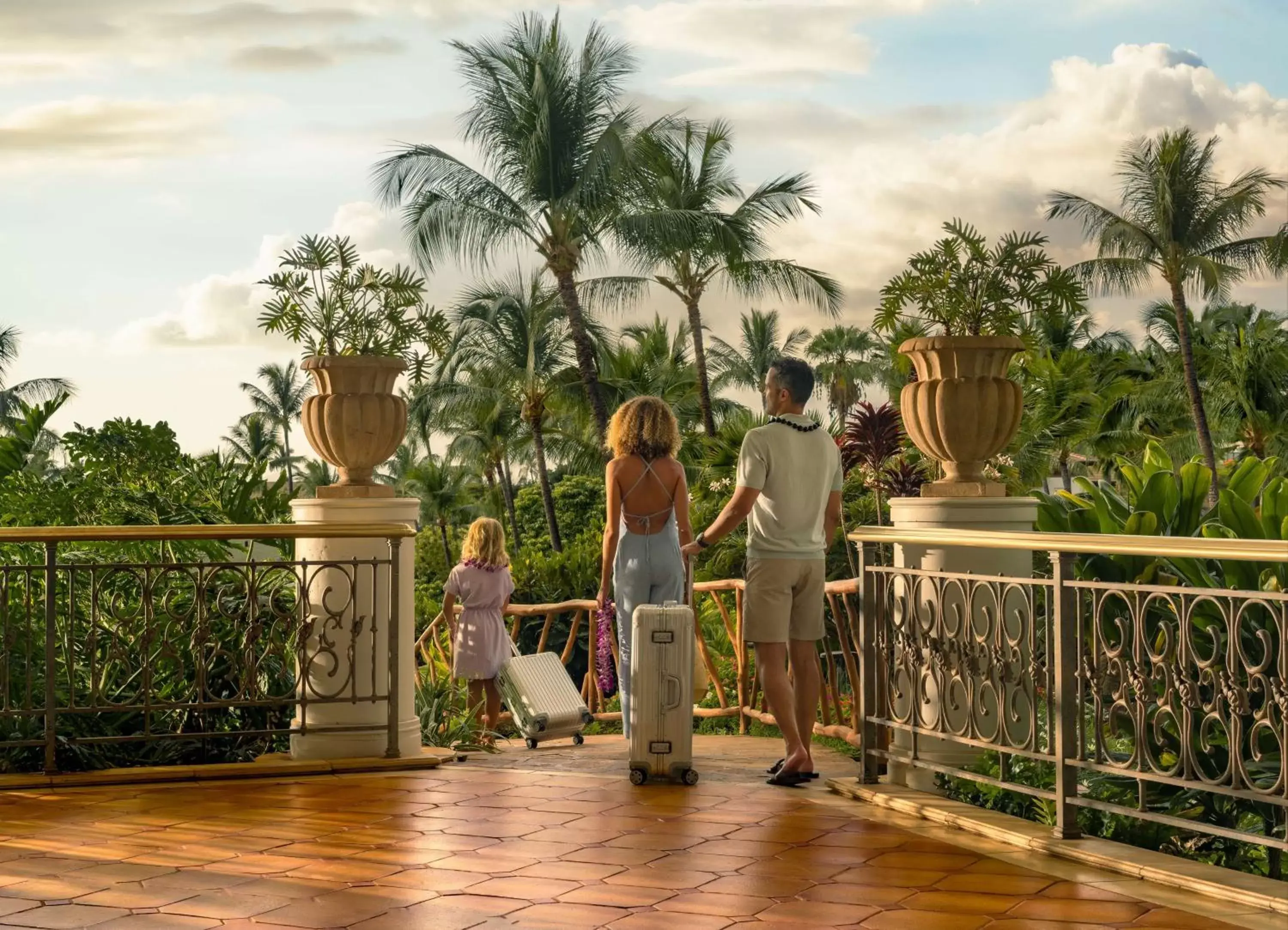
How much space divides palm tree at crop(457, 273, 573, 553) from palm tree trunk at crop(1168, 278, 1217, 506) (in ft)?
51.4

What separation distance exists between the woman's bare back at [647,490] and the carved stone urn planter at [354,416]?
1058 mm

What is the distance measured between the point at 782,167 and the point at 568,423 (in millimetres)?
10470

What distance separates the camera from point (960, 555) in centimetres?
545

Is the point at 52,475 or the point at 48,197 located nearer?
the point at 52,475

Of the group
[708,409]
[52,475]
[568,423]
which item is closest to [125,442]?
[52,475]

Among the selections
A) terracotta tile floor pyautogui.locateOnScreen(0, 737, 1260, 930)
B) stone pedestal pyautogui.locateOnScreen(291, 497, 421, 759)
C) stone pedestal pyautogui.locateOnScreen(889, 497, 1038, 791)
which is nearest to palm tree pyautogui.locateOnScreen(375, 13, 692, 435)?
stone pedestal pyautogui.locateOnScreen(291, 497, 421, 759)

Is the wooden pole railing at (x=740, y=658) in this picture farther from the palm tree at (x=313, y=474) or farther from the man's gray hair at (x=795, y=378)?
the palm tree at (x=313, y=474)

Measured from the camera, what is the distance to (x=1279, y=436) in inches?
1479

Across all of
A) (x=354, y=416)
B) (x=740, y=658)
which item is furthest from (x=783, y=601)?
(x=740, y=658)

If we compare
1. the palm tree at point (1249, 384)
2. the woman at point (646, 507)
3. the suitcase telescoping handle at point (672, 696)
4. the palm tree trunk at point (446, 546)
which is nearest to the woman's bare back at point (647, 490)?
the woman at point (646, 507)

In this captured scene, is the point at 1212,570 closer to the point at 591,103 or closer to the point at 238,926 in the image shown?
the point at 238,926

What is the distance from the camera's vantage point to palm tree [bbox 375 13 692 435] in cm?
2786

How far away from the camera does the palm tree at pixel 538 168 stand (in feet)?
91.4

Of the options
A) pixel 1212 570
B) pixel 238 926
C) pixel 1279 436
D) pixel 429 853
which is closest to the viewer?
pixel 238 926
